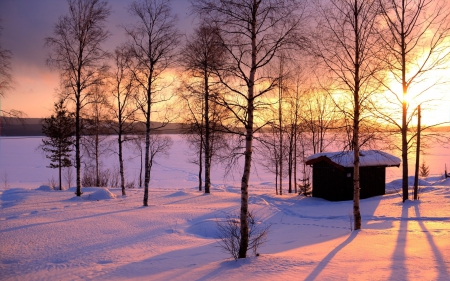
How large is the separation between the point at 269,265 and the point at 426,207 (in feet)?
39.6

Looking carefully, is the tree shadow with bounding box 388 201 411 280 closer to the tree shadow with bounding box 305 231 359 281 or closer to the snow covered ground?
the snow covered ground

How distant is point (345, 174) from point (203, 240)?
12.6m

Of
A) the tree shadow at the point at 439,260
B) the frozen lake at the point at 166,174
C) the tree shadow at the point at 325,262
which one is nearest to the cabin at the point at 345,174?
the tree shadow at the point at 439,260

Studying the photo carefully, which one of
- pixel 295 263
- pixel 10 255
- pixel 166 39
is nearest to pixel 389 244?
pixel 295 263

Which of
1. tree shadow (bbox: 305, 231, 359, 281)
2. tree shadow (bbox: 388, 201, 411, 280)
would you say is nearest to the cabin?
tree shadow (bbox: 388, 201, 411, 280)

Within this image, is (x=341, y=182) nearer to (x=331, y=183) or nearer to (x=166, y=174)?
(x=331, y=183)

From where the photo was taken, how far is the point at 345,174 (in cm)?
2052

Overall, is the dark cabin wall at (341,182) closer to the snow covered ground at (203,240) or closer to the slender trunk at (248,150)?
the snow covered ground at (203,240)

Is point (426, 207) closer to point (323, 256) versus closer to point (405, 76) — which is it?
point (405, 76)

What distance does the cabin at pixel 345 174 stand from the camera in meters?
20.6

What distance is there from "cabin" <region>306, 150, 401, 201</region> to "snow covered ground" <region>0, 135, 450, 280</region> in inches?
87.2

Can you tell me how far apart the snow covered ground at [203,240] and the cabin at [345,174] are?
2.22 meters

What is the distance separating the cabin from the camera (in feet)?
67.6

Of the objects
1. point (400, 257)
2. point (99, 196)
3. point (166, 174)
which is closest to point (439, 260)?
point (400, 257)
